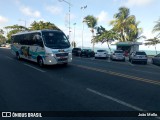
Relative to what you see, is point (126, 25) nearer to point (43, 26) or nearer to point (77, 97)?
point (43, 26)

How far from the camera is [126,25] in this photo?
2315 inches

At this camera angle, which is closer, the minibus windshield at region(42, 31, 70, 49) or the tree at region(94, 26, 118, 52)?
the minibus windshield at region(42, 31, 70, 49)

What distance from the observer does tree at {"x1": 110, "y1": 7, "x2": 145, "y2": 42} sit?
58.6 meters

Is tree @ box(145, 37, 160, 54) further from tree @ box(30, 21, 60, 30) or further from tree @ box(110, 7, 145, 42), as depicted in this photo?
tree @ box(30, 21, 60, 30)

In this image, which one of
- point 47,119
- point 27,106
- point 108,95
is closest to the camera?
point 47,119

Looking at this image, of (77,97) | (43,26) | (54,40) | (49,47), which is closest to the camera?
(77,97)

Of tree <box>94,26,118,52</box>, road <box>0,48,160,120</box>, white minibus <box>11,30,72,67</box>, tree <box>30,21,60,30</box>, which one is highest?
tree <box>30,21,60,30</box>

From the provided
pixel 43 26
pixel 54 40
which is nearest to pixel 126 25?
pixel 43 26

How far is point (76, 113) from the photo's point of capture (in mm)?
6355

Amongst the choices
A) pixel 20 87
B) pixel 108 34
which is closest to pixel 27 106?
pixel 20 87

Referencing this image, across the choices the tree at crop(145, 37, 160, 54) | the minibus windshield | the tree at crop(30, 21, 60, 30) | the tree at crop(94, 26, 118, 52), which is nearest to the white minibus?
the minibus windshield

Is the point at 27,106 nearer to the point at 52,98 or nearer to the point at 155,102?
the point at 52,98

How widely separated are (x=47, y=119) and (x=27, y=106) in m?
1.33

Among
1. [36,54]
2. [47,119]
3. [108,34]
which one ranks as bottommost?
[47,119]
